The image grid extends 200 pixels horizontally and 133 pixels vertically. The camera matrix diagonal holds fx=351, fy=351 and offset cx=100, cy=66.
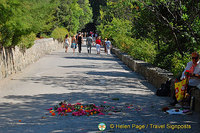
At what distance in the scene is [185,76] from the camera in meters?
9.54

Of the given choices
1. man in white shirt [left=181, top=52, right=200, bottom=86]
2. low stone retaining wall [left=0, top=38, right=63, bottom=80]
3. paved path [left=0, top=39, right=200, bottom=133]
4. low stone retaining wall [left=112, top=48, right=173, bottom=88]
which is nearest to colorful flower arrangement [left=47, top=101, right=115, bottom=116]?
paved path [left=0, top=39, right=200, bottom=133]

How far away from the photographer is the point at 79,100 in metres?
9.79

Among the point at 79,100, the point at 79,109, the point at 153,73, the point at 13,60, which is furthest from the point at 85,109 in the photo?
the point at 13,60

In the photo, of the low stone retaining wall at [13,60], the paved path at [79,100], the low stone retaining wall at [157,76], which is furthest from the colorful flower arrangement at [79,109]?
the low stone retaining wall at [13,60]

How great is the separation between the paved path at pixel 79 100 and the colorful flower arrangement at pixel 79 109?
0.22 meters

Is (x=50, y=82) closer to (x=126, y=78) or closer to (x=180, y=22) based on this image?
(x=126, y=78)

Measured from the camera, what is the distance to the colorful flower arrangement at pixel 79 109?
807 cm

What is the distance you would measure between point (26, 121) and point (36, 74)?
8723mm

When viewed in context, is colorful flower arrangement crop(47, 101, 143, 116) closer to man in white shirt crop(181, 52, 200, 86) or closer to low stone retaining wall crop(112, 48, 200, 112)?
low stone retaining wall crop(112, 48, 200, 112)

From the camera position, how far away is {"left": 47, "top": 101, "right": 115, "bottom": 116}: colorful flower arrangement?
26.5 ft

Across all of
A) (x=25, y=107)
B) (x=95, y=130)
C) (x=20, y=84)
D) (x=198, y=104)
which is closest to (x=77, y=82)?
(x=20, y=84)

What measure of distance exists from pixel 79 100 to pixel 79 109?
4.68ft

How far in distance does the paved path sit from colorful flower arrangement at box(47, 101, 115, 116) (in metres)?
0.22

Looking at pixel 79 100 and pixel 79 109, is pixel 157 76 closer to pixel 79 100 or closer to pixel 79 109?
pixel 79 100
